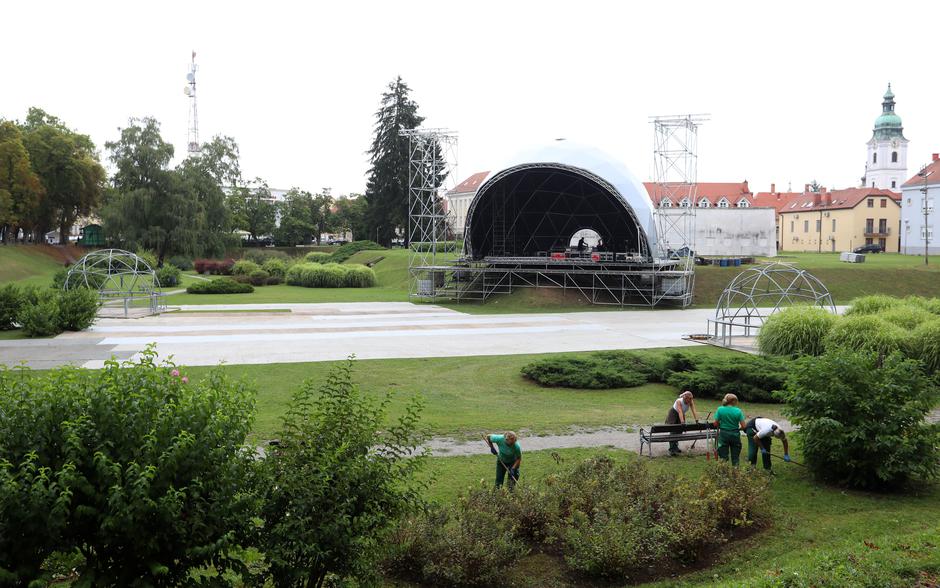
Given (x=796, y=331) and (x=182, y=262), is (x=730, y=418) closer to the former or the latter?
(x=796, y=331)

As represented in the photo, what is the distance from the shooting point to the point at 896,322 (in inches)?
726

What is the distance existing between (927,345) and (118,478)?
17.2 metres

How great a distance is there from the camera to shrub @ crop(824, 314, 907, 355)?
658 inches

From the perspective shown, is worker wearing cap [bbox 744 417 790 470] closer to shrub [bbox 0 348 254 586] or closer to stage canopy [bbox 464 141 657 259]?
shrub [bbox 0 348 254 586]

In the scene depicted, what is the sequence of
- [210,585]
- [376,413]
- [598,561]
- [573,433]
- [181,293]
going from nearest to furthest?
[210,585] → [376,413] → [598,561] → [573,433] → [181,293]

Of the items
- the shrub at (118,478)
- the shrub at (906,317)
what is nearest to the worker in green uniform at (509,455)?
the shrub at (118,478)

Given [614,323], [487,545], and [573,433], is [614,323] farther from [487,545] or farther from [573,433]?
[487,545]

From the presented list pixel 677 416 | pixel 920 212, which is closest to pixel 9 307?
pixel 677 416

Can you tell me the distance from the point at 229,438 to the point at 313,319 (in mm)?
24677

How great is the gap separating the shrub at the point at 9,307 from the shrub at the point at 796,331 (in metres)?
24.5

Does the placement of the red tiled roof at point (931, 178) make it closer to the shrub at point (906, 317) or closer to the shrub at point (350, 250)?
the shrub at point (350, 250)

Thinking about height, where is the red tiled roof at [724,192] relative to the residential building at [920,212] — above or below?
above

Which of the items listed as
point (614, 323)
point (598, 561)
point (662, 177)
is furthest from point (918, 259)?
point (598, 561)

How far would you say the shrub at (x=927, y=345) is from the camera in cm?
1619
